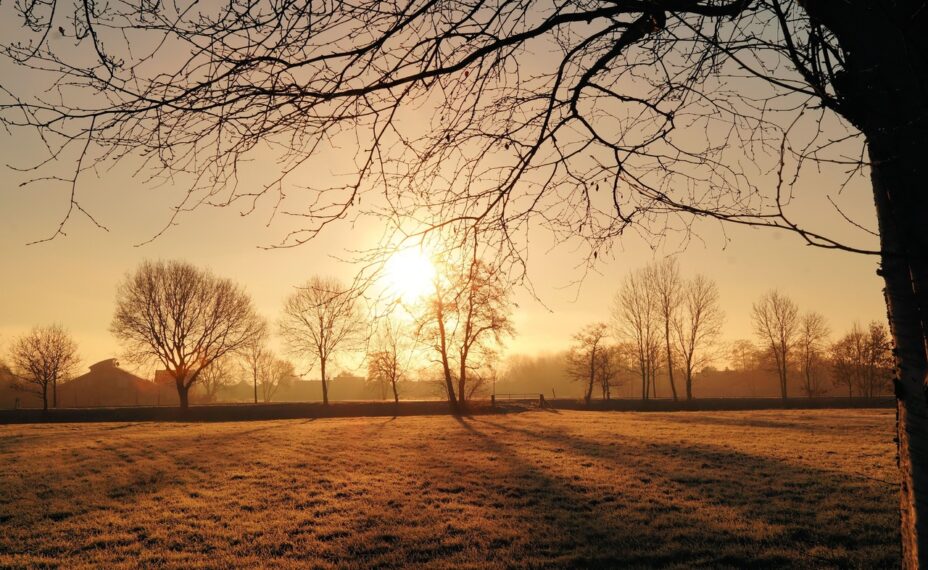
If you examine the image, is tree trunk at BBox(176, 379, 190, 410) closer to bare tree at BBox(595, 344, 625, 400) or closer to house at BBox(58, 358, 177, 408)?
house at BBox(58, 358, 177, 408)

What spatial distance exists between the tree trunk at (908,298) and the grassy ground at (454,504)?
3.77ft

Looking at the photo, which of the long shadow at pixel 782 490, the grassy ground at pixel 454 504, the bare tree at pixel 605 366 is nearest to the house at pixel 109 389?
the bare tree at pixel 605 366

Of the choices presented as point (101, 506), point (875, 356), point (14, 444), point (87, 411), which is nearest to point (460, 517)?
point (101, 506)

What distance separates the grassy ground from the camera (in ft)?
22.3

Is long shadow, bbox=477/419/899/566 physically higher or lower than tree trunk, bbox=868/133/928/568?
lower

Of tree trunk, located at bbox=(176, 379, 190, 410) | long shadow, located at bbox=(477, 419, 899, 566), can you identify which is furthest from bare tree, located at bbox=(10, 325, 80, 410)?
long shadow, located at bbox=(477, 419, 899, 566)

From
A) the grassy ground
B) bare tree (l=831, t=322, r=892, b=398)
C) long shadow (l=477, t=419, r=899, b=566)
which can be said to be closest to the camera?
the grassy ground

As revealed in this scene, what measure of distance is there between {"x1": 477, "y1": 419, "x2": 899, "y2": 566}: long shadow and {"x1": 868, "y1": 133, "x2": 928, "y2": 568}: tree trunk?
→ 4.52 meters

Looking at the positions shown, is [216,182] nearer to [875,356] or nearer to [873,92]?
[873,92]

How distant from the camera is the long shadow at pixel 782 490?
702cm

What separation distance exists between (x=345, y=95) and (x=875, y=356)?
53488mm

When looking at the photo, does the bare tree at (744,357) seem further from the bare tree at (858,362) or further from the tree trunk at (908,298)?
the tree trunk at (908,298)

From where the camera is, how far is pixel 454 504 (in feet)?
30.2

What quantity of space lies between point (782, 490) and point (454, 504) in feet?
20.9
